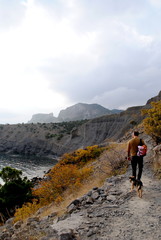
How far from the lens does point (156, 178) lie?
29.1 ft

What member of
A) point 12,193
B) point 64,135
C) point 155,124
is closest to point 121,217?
point 155,124

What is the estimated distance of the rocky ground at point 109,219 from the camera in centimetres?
472

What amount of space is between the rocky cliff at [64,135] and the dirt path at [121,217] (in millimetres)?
42048

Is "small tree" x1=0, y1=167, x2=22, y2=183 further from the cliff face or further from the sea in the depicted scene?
the cliff face

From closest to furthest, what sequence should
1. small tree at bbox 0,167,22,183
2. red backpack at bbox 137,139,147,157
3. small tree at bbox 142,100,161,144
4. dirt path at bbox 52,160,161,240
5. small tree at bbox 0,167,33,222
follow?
dirt path at bbox 52,160,161,240 < red backpack at bbox 137,139,147,157 < small tree at bbox 142,100,161,144 < small tree at bbox 0,167,33,222 < small tree at bbox 0,167,22,183

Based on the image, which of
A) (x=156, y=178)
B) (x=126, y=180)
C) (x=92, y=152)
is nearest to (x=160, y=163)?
(x=156, y=178)

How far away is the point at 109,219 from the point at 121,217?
351 mm

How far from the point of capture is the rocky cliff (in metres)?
59.3

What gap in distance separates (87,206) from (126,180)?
3.14m

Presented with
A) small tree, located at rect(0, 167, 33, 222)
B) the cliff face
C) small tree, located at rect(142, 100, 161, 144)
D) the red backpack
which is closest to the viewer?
the red backpack

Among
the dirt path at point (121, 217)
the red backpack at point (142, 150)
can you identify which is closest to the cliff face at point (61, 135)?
the red backpack at point (142, 150)

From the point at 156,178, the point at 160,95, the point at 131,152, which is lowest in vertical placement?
the point at 156,178

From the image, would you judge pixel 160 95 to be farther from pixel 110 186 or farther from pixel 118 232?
pixel 118 232

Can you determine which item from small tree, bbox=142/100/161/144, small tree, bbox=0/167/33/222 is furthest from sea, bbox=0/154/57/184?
small tree, bbox=142/100/161/144
